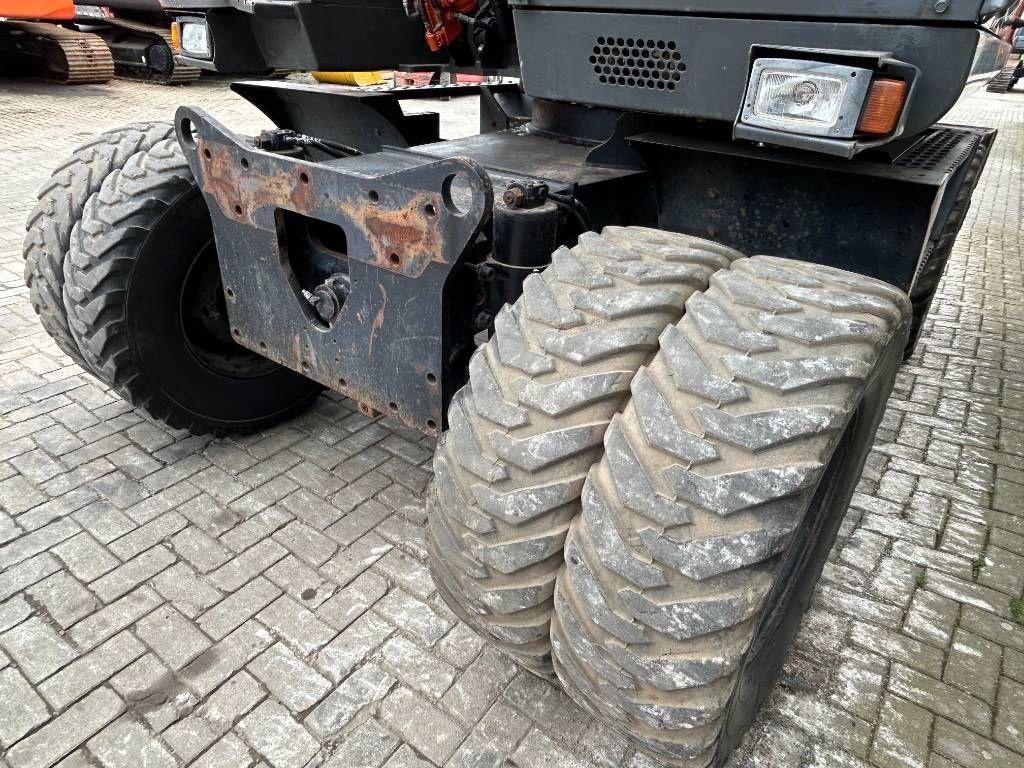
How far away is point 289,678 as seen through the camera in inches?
87.1

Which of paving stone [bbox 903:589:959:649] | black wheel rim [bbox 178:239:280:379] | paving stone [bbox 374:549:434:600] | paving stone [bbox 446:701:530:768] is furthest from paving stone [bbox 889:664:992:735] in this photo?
black wheel rim [bbox 178:239:280:379]

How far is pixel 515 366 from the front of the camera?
1.62 m

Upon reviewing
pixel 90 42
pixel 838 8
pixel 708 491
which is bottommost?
pixel 90 42

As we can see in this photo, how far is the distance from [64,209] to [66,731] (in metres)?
1.92

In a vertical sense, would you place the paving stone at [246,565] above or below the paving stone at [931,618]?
above

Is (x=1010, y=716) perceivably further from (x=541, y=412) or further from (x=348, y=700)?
(x=348, y=700)

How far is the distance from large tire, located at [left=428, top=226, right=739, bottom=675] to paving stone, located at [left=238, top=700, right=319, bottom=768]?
0.69 meters

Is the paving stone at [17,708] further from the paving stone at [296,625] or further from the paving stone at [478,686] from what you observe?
the paving stone at [478,686]

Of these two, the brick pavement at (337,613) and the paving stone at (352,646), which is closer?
the brick pavement at (337,613)

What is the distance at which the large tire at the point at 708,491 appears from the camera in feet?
4.49

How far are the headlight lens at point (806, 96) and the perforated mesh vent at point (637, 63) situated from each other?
332 mm

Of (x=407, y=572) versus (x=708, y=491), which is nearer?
(x=708, y=491)

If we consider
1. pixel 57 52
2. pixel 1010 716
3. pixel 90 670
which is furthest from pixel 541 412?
pixel 57 52

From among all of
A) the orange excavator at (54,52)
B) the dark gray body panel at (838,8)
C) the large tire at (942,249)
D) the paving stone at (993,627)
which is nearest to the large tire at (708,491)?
the dark gray body panel at (838,8)
